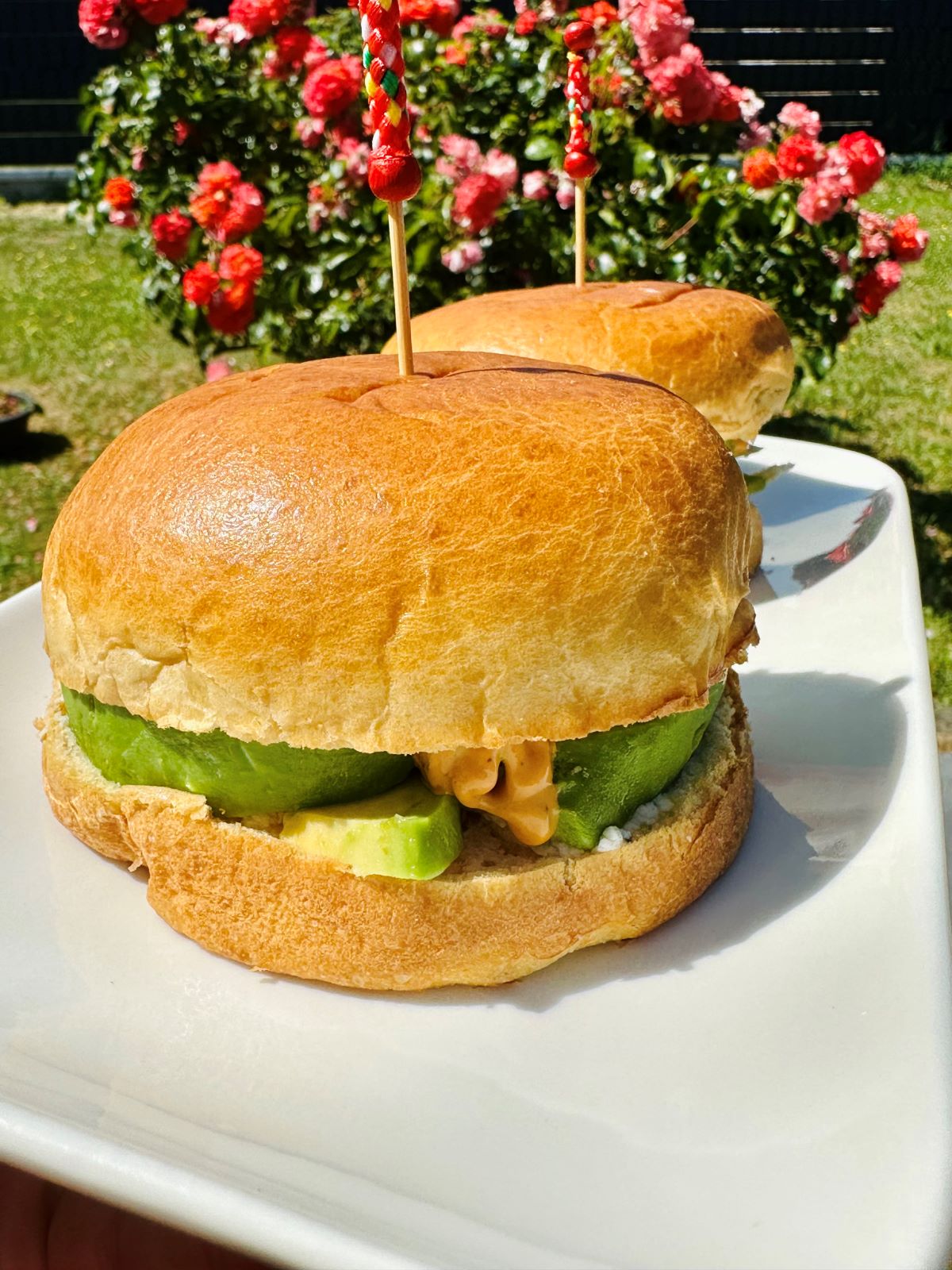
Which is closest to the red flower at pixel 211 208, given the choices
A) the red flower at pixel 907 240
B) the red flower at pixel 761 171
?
the red flower at pixel 761 171

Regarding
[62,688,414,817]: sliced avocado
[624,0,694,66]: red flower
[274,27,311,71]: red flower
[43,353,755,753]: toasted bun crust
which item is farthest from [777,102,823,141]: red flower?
[62,688,414,817]: sliced avocado

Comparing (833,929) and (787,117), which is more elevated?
(787,117)

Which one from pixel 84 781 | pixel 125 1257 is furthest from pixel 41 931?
pixel 125 1257

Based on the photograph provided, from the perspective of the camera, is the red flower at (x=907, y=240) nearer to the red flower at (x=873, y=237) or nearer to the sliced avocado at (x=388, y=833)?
the red flower at (x=873, y=237)

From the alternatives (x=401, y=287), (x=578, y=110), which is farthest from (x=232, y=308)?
(x=401, y=287)

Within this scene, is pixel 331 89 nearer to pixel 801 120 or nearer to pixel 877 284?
pixel 801 120

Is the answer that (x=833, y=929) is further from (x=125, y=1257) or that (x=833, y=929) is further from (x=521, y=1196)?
(x=125, y=1257)
